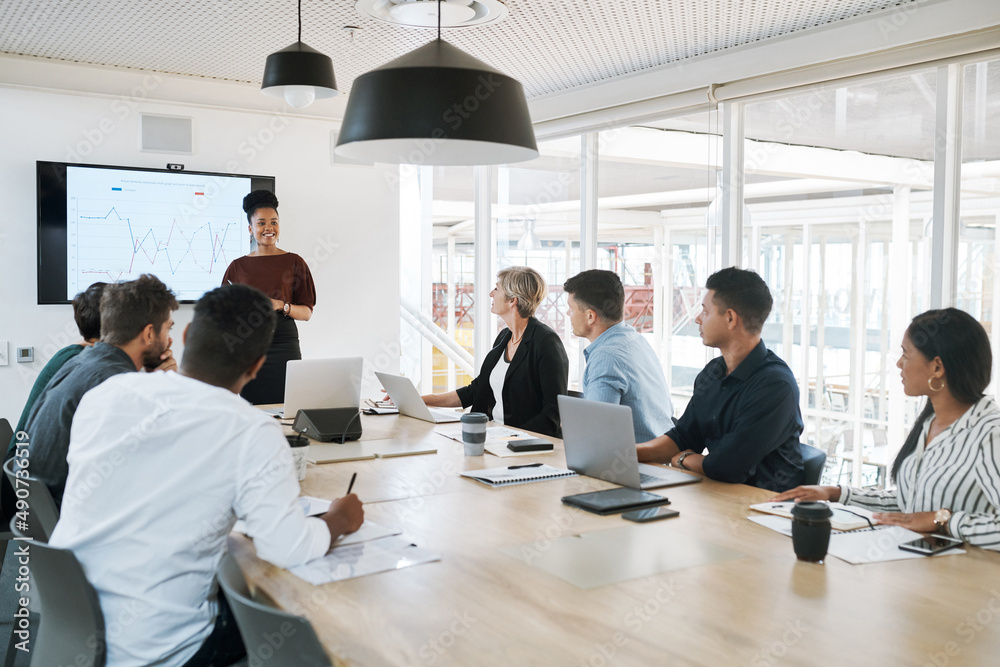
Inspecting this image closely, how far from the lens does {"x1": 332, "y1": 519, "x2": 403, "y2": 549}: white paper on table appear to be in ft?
6.23

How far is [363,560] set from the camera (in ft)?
5.85

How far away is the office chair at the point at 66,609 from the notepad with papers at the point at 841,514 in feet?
5.05

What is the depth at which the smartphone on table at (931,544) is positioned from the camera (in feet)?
5.96

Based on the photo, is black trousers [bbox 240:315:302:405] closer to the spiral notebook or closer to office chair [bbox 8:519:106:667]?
the spiral notebook

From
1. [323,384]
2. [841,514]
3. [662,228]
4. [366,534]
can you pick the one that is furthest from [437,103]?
[662,228]

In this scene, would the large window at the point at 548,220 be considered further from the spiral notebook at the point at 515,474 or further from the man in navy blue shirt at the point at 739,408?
the spiral notebook at the point at 515,474

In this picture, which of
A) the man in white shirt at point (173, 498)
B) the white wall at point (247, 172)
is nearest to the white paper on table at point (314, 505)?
the man in white shirt at point (173, 498)

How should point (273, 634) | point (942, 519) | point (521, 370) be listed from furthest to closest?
point (521, 370) < point (942, 519) < point (273, 634)

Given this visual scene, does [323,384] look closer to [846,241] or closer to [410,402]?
[410,402]

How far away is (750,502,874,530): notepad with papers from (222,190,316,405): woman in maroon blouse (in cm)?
307

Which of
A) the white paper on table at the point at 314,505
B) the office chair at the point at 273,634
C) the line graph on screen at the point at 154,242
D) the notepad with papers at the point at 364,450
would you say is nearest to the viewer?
the office chair at the point at 273,634

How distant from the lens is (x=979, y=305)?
11.3 ft

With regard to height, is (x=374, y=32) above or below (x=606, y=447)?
above

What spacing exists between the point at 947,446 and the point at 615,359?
128cm
